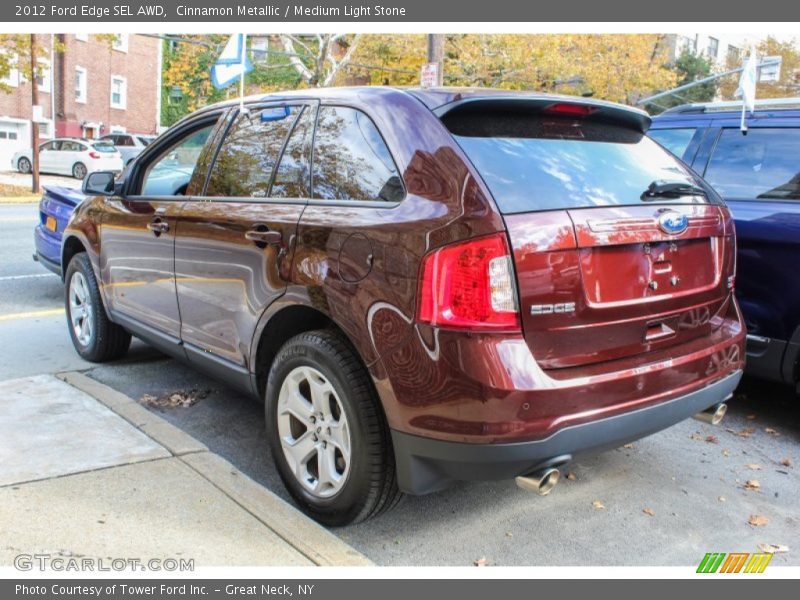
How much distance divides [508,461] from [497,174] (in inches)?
40.8

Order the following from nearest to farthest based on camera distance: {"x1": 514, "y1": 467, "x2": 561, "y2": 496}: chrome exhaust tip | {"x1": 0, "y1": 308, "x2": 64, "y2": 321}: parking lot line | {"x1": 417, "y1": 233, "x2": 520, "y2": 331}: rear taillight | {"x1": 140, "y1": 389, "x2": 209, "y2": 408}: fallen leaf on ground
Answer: {"x1": 417, "y1": 233, "x2": 520, "y2": 331}: rear taillight, {"x1": 514, "y1": 467, "x2": 561, "y2": 496}: chrome exhaust tip, {"x1": 140, "y1": 389, "x2": 209, "y2": 408}: fallen leaf on ground, {"x1": 0, "y1": 308, "x2": 64, "y2": 321}: parking lot line

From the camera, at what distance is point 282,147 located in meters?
3.62

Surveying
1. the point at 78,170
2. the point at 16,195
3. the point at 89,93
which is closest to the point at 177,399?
the point at 16,195

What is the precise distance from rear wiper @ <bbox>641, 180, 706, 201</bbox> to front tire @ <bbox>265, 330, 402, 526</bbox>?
143 centimetres

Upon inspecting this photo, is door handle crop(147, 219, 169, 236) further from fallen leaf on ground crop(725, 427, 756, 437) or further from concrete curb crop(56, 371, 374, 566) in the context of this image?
fallen leaf on ground crop(725, 427, 756, 437)

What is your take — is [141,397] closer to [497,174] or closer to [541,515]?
[541,515]

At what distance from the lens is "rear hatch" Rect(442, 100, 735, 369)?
2.68 meters

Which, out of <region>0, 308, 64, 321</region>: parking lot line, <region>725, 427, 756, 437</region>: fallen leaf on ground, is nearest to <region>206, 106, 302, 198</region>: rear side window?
<region>725, 427, 756, 437</region>: fallen leaf on ground

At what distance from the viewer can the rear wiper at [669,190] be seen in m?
3.19

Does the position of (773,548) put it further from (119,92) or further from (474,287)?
(119,92)

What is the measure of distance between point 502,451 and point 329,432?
0.82 m

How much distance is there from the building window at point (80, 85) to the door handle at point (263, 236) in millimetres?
37087

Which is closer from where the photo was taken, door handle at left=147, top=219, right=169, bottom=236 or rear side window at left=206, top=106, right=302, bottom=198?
rear side window at left=206, top=106, right=302, bottom=198

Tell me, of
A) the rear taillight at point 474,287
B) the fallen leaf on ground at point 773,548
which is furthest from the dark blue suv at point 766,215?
the rear taillight at point 474,287
